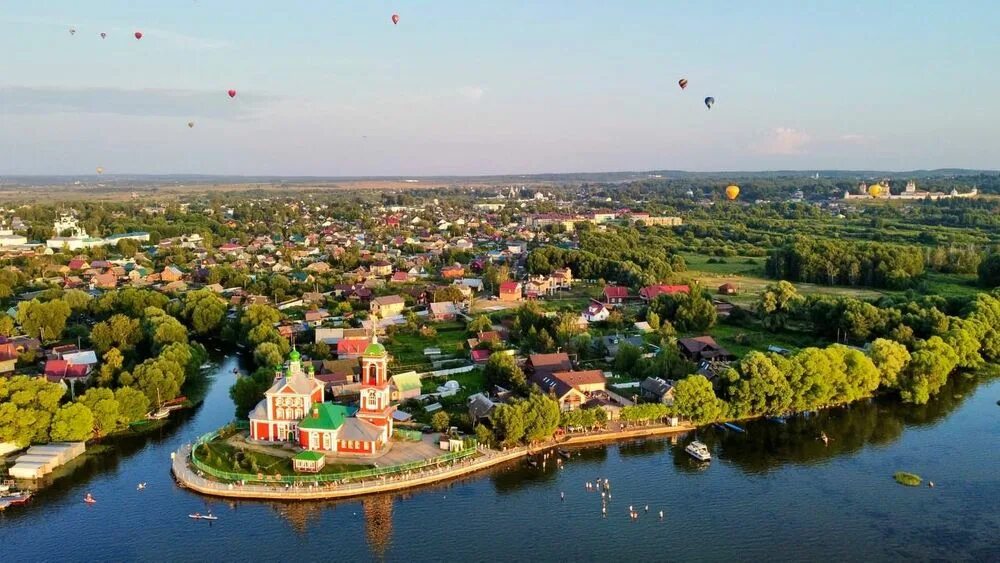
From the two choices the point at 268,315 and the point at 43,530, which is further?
the point at 268,315

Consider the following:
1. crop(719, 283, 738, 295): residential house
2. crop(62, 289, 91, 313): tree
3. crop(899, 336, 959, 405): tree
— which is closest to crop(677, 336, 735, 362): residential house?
crop(899, 336, 959, 405): tree

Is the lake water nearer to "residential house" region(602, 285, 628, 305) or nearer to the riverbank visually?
the riverbank

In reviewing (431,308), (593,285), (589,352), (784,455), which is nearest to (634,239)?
(593,285)

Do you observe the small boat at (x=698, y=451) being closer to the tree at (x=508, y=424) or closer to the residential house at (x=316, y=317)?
the tree at (x=508, y=424)

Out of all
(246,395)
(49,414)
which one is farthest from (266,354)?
(49,414)

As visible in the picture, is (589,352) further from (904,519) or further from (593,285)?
(593,285)

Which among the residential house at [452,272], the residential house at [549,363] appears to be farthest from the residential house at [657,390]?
the residential house at [452,272]

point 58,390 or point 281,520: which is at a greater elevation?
point 58,390
